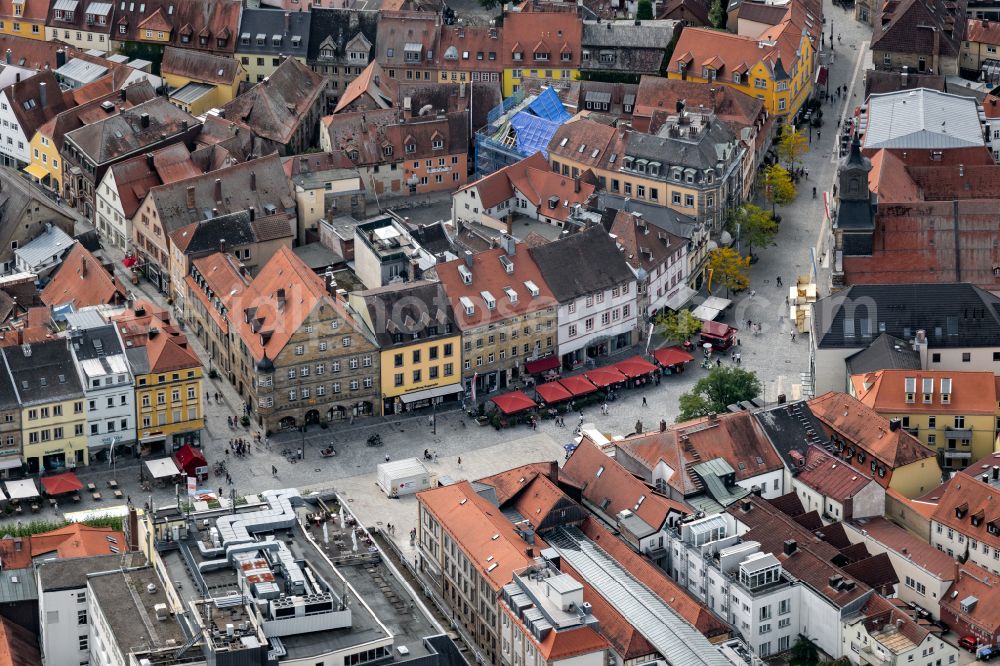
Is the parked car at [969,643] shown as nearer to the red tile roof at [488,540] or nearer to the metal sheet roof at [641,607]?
the metal sheet roof at [641,607]

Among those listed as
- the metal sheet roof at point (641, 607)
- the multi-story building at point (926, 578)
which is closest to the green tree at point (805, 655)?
the metal sheet roof at point (641, 607)

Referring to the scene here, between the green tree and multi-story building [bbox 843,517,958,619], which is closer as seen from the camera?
the green tree

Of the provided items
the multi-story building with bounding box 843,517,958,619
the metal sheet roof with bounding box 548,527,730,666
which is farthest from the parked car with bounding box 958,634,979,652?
the metal sheet roof with bounding box 548,527,730,666

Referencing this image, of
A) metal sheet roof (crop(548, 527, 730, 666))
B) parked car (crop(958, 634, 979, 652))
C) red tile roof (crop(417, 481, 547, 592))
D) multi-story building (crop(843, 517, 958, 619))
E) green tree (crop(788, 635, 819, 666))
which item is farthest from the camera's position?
multi-story building (crop(843, 517, 958, 619))

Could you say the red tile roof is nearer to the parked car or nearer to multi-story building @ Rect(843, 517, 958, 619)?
multi-story building @ Rect(843, 517, 958, 619)

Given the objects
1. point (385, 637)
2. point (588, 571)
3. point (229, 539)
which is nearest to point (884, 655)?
point (588, 571)

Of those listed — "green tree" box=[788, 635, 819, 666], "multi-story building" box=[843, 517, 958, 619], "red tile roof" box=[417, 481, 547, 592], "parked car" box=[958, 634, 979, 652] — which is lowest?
"green tree" box=[788, 635, 819, 666]

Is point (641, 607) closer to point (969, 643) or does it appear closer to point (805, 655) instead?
point (805, 655)
